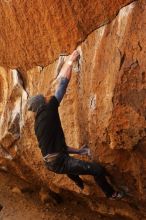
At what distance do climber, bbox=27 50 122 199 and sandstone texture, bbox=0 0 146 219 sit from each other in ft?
0.85

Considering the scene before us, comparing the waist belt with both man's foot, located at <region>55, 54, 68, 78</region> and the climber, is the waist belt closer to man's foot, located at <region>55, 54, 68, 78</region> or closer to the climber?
the climber

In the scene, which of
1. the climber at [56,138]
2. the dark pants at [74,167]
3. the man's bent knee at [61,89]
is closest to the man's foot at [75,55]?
the climber at [56,138]

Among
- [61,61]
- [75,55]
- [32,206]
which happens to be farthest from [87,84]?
[32,206]

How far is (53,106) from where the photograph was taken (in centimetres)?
580

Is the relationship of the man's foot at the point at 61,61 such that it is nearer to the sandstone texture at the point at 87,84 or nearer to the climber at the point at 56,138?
the sandstone texture at the point at 87,84

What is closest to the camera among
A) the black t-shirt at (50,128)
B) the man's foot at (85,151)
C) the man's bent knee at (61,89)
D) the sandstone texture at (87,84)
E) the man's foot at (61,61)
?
the sandstone texture at (87,84)

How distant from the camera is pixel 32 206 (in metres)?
10.2

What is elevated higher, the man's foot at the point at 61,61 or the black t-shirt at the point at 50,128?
the man's foot at the point at 61,61

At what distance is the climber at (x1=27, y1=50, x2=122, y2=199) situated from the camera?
229 inches

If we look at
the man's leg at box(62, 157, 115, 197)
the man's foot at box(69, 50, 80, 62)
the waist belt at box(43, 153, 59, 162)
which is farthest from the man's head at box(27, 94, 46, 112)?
the man's foot at box(69, 50, 80, 62)

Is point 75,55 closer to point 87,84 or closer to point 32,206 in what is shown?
point 87,84

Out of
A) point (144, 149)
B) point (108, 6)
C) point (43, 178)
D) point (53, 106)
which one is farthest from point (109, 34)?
point (43, 178)

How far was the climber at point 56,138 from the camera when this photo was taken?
5.82 m

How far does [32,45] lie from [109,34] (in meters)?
2.18
